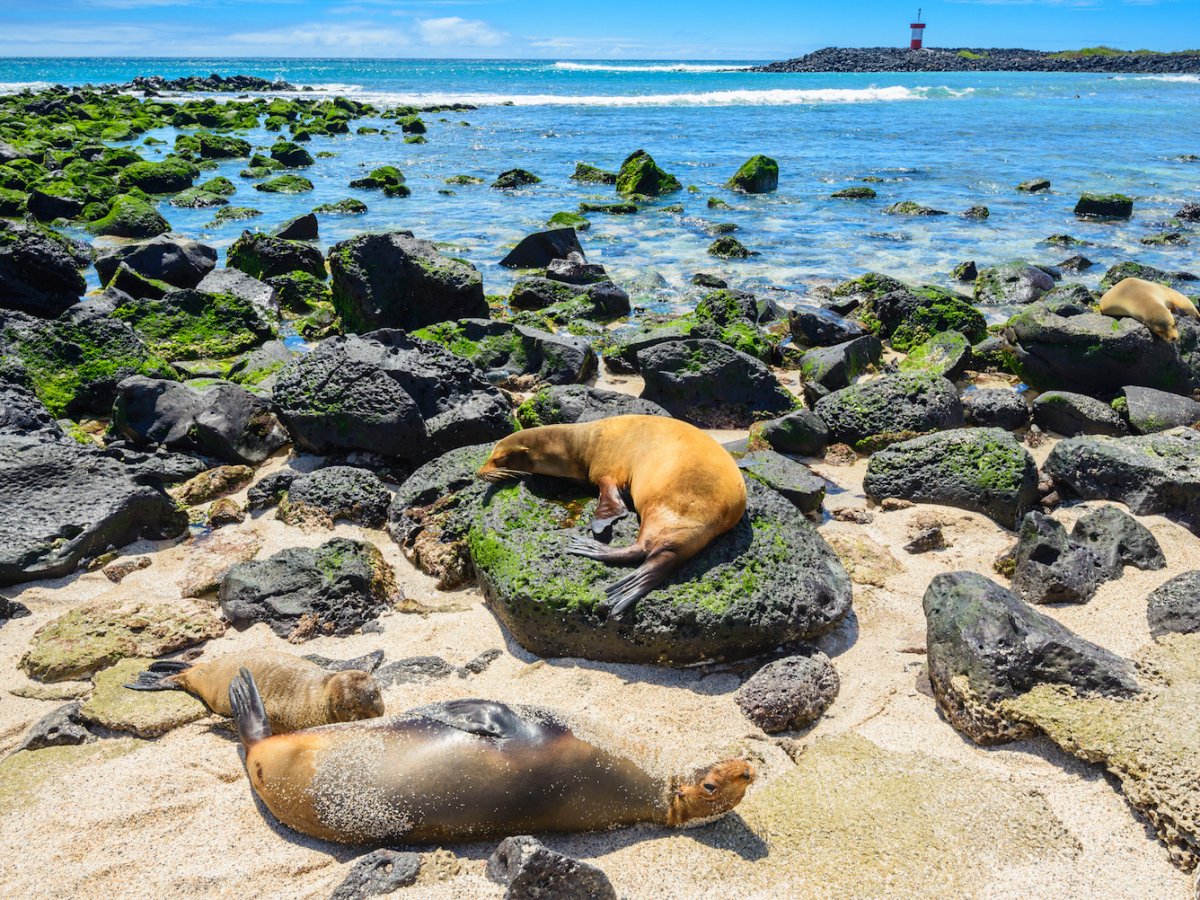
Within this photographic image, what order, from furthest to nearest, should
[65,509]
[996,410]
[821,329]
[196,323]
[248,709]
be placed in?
[196,323] → [821,329] → [996,410] → [65,509] → [248,709]

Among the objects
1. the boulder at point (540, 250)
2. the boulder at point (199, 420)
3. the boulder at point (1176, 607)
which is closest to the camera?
the boulder at point (1176, 607)

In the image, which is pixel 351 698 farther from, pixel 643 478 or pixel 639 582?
pixel 643 478

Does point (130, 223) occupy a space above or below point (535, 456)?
above

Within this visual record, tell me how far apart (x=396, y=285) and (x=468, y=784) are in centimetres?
823

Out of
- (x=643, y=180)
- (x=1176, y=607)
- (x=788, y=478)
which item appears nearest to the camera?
(x=1176, y=607)

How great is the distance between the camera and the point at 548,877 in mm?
2949

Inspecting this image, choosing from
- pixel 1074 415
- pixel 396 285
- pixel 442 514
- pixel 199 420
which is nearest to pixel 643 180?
pixel 396 285

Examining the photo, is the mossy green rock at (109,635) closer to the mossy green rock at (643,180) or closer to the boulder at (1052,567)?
the boulder at (1052,567)

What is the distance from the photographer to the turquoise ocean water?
15.8m

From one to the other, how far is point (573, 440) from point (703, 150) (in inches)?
1138

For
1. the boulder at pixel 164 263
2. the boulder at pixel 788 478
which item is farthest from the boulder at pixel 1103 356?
the boulder at pixel 164 263

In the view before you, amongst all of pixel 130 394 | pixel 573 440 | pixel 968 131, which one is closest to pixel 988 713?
pixel 573 440

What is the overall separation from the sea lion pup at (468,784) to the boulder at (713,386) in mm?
5033

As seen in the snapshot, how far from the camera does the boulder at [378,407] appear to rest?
6891 mm
